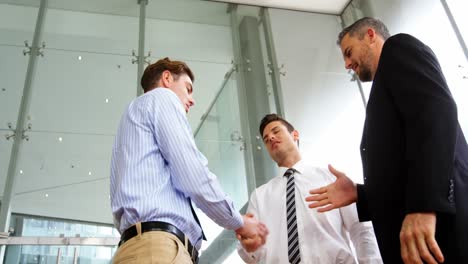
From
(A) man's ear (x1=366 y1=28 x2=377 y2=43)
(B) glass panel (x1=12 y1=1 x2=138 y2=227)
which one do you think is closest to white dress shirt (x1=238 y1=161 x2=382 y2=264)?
(A) man's ear (x1=366 y1=28 x2=377 y2=43)

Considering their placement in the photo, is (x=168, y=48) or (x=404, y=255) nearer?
(x=404, y=255)

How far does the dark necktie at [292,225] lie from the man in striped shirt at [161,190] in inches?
23.3

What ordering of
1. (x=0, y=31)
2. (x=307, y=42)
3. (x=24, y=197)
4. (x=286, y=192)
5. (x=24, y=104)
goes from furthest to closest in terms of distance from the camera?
(x=307, y=42) < (x=0, y=31) < (x=24, y=104) < (x=24, y=197) < (x=286, y=192)

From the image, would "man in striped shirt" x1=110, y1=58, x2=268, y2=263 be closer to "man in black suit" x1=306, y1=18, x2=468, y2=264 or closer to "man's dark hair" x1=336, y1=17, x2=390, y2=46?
"man in black suit" x1=306, y1=18, x2=468, y2=264

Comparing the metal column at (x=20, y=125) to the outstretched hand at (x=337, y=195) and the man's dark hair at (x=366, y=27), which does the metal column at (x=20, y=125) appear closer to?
the outstretched hand at (x=337, y=195)

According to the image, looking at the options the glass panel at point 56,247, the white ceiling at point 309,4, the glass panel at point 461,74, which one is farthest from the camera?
the white ceiling at point 309,4

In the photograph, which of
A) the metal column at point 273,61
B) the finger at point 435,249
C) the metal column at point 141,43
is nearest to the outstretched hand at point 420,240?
the finger at point 435,249

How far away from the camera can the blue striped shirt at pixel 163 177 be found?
1.65 meters

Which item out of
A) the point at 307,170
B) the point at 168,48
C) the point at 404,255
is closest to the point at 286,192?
the point at 307,170

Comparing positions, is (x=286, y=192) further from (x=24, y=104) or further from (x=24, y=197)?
(x=24, y=104)

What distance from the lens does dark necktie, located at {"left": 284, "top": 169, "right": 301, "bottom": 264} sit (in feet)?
8.13

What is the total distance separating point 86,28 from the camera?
5.82 metres

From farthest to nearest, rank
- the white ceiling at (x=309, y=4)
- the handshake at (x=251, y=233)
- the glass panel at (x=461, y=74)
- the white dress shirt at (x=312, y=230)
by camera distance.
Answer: the white ceiling at (x=309, y=4) → the glass panel at (x=461, y=74) → the white dress shirt at (x=312, y=230) → the handshake at (x=251, y=233)

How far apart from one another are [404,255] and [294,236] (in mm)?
1194
